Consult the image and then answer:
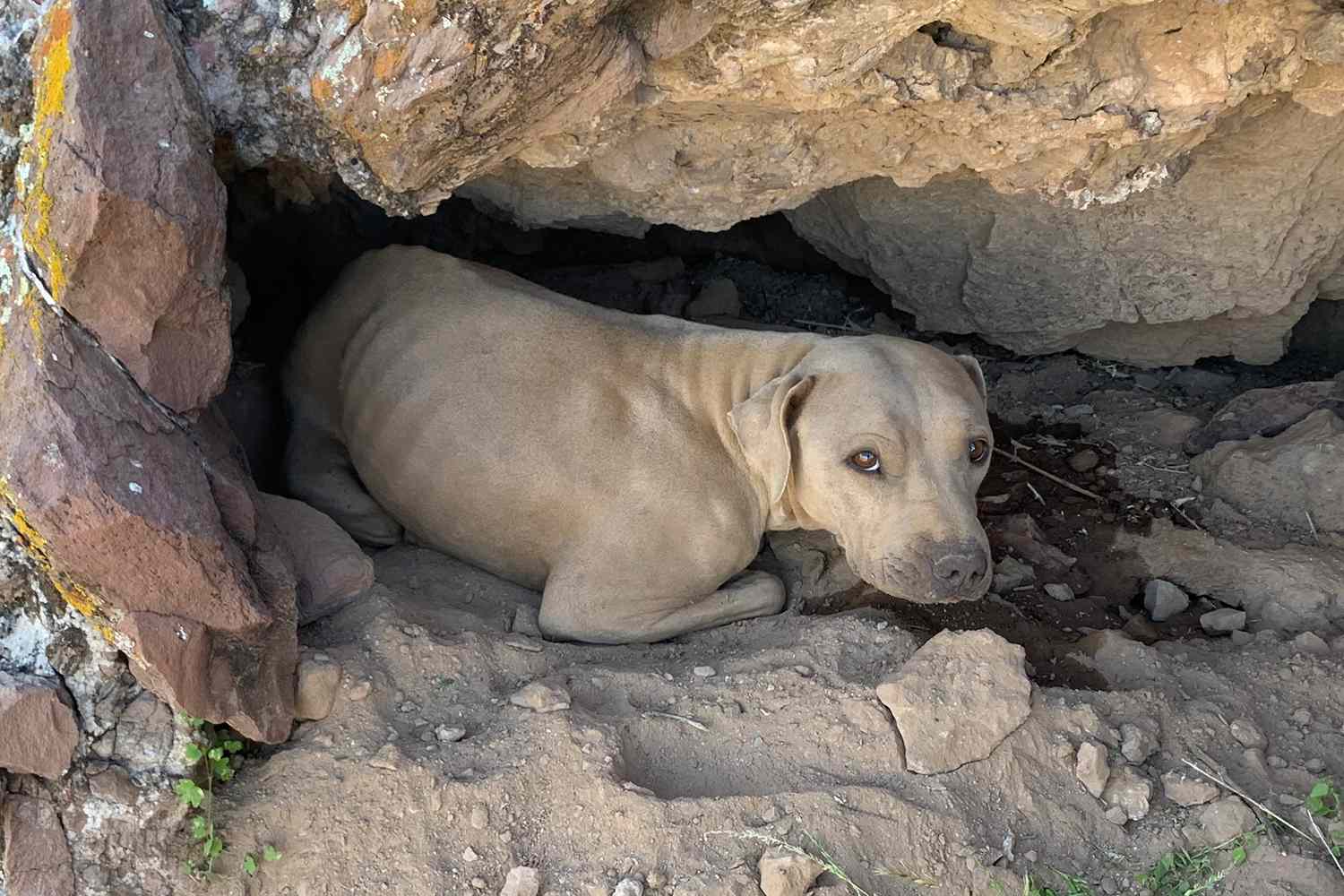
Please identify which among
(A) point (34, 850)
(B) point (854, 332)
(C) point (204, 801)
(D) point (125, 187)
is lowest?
(B) point (854, 332)

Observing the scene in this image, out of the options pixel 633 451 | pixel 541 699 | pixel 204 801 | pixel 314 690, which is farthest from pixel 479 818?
pixel 633 451

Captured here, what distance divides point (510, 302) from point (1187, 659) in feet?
10.3

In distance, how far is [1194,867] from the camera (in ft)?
11.8

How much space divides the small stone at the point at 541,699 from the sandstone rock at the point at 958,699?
1.04 meters

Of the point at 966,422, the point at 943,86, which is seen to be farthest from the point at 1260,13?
the point at 966,422

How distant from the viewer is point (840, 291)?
760cm

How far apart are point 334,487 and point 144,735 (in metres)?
2.00

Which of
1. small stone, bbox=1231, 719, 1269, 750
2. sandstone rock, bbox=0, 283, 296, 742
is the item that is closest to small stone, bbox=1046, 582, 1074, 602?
small stone, bbox=1231, 719, 1269, 750

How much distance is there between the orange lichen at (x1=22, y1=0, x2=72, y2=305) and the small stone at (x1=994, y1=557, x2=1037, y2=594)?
383 cm

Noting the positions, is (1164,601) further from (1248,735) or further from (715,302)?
(715,302)

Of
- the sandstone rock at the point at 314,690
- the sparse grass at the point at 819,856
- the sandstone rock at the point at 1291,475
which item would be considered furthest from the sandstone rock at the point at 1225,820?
the sandstone rock at the point at 314,690

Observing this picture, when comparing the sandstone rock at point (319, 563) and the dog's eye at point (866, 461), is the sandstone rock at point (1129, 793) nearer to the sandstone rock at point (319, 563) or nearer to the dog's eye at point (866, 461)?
the dog's eye at point (866, 461)

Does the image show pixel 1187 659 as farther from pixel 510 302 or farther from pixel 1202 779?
pixel 510 302

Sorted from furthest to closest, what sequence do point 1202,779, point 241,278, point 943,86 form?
point 241,278 < point 943,86 < point 1202,779
